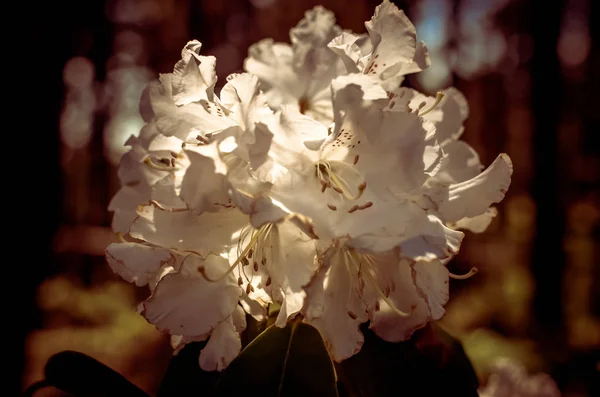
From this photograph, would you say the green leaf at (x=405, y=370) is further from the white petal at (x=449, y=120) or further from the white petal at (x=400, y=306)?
the white petal at (x=449, y=120)

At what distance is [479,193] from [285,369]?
24 cm

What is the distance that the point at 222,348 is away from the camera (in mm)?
479

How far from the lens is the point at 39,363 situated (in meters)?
3.97

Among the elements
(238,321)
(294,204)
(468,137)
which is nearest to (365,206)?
(294,204)

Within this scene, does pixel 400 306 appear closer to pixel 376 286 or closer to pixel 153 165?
pixel 376 286

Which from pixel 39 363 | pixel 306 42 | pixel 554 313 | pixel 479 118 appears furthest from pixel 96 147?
pixel 306 42

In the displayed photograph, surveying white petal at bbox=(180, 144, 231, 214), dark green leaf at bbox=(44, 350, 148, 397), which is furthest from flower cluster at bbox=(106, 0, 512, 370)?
dark green leaf at bbox=(44, 350, 148, 397)

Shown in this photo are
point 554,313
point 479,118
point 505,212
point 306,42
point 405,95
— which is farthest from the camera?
point 479,118

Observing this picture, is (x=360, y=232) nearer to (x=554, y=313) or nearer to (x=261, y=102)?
(x=261, y=102)

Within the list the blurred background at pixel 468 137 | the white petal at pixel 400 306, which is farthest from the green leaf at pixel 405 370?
the blurred background at pixel 468 137

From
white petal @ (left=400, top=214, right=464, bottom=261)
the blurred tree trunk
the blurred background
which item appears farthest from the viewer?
the blurred tree trunk

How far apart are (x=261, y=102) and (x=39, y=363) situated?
4.21 meters

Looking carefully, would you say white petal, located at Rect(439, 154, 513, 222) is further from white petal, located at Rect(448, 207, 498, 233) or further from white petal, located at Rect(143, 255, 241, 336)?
white petal, located at Rect(143, 255, 241, 336)

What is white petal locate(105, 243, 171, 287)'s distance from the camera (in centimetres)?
46
